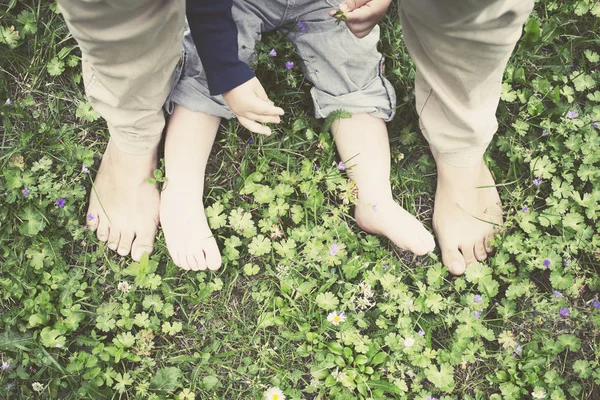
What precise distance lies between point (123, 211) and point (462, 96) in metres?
1.37

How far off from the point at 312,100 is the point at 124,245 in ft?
3.24

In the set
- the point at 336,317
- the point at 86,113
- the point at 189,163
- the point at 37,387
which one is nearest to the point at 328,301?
the point at 336,317

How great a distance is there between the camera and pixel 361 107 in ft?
7.00

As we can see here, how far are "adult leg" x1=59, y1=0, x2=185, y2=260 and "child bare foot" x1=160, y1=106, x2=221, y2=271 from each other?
8 centimetres

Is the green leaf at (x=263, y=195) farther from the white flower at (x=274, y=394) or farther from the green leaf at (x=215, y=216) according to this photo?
the white flower at (x=274, y=394)

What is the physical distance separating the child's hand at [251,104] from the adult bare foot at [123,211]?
19.8 inches

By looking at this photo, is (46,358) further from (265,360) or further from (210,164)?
(210,164)

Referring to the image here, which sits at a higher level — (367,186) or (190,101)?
(190,101)

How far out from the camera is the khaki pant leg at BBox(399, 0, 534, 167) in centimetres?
126

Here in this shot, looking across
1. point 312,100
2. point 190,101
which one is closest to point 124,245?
point 190,101

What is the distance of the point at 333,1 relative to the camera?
2020 mm

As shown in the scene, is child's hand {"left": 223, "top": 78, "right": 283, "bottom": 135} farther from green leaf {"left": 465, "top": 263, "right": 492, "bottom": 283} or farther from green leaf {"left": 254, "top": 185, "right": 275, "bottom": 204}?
green leaf {"left": 465, "top": 263, "right": 492, "bottom": 283}

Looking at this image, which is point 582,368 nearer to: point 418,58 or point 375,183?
point 375,183

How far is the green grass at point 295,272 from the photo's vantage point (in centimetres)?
206
